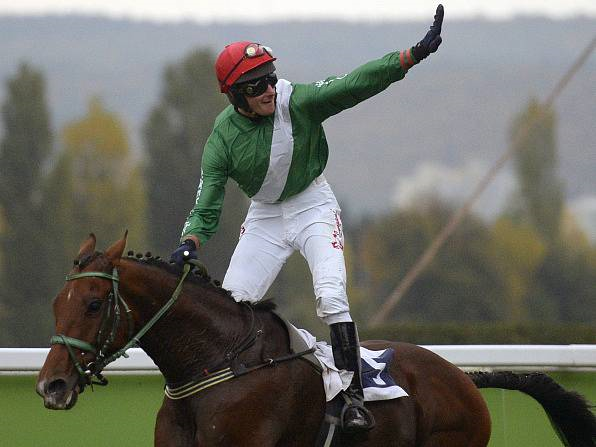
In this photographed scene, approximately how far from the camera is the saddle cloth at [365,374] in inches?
172

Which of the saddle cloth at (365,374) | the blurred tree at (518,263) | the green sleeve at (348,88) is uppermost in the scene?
the green sleeve at (348,88)

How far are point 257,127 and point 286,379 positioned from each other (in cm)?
100

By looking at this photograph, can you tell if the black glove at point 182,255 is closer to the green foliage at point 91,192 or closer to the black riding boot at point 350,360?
the black riding boot at point 350,360

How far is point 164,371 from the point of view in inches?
163

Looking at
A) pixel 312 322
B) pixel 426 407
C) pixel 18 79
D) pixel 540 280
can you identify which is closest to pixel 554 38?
pixel 540 280

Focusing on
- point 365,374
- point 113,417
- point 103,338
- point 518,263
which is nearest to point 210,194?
point 103,338

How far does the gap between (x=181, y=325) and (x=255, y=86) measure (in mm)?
971

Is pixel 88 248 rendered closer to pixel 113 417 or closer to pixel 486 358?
pixel 113 417

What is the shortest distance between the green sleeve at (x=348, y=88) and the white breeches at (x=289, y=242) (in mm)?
354

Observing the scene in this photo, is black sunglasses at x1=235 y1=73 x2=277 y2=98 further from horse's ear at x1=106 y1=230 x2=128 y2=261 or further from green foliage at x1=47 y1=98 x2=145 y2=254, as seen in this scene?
green foliage at x1=47 y1=98 x2=145 y2=254

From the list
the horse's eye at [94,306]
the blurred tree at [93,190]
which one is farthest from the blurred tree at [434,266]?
the horse's eye at [94,306]

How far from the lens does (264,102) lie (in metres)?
4.46

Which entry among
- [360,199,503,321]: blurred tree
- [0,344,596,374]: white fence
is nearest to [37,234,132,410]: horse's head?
[0,344,596,374]: white fence

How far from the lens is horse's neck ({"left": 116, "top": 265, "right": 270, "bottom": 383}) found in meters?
4.04
